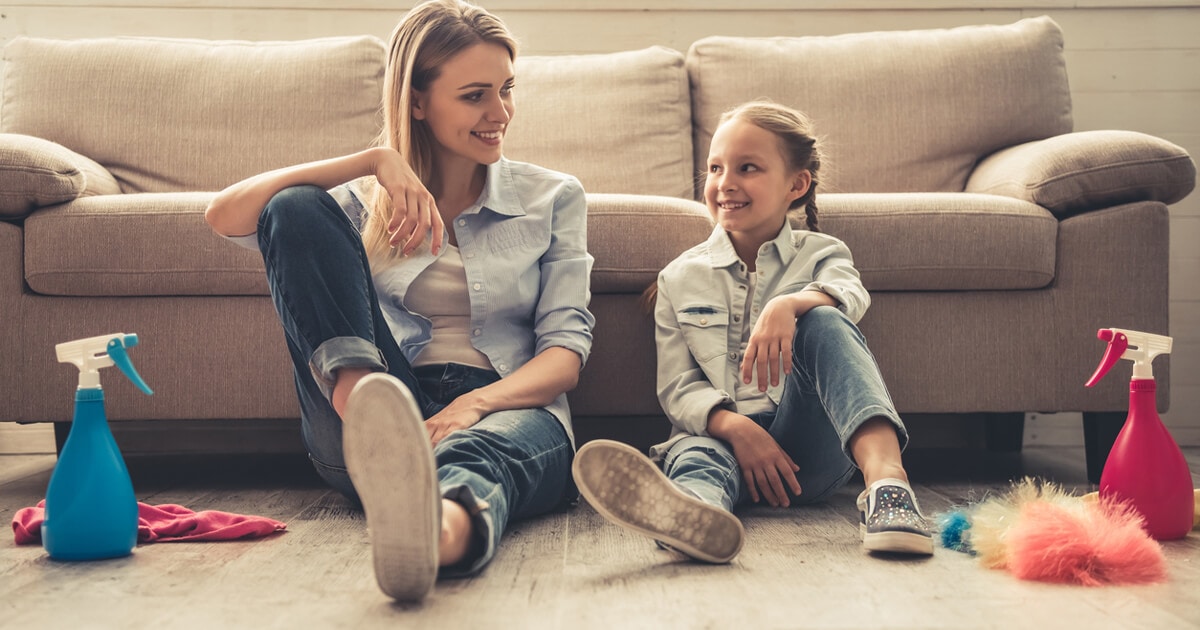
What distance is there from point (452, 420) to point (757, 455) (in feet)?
1.39

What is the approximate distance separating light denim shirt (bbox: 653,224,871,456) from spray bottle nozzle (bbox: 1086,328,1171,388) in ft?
Result: 1.05

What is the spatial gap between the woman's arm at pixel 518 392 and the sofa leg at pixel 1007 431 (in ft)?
4.40

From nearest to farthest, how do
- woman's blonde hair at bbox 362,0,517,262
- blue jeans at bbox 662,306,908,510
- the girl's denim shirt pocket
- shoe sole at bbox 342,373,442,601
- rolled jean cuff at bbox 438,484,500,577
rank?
shoe sole at bbox 342,373,442,601
rolled jean cuff at bbox 438,484,500,577
blue jeans at bbox 662,306,908,510
woman's blonde hair at bbox 362,0,517,262
the girl's denim shirt pocket

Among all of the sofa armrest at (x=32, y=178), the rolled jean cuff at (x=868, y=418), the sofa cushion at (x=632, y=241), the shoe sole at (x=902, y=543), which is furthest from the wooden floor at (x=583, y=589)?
the sofa armrest at (x=32, y=178)

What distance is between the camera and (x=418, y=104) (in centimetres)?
150

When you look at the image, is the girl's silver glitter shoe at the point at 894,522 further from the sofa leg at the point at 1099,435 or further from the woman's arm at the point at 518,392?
the sofa leg at the point at 1099,435

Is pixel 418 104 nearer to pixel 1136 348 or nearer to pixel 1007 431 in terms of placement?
pixel 1136 348

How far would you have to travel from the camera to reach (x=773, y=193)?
1621 mm

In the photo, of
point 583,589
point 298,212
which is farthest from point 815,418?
point 298,212

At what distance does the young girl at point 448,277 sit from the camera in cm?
120

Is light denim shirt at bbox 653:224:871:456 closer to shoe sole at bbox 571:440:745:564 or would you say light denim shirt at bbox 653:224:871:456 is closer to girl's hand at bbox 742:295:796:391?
girl's hand at bbox 742:295:796:391

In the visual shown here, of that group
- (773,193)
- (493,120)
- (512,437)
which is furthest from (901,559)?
(493,120)

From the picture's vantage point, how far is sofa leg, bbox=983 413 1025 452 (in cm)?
242

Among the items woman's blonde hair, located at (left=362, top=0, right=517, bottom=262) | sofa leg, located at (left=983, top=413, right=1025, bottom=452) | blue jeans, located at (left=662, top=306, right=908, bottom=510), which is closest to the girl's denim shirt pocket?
blue jeans, located at (left=662, top=306, right=908, bottom=510)
